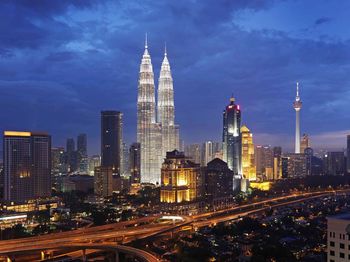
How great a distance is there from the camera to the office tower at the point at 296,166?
70.8 metres

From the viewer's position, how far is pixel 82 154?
80625mm

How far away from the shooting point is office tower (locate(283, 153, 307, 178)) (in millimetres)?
70812

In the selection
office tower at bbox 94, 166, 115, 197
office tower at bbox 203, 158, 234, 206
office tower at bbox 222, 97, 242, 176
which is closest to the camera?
office tower at bbox 203, 158, 234, 206

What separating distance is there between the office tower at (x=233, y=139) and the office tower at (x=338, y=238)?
146ft

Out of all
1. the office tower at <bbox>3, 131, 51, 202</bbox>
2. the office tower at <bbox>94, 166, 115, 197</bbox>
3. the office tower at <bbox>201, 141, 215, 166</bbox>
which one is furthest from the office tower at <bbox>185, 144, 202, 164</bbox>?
the office tower at <bbox>3, 131, 51, 202</bbox>

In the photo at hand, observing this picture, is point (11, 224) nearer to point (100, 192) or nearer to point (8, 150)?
point (8, 150)

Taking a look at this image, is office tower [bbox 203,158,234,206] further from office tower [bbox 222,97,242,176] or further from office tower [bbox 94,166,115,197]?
office tower [bbox 94,166,115,197]

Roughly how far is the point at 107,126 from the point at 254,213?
3220 cm

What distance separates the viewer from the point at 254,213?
35000 mm

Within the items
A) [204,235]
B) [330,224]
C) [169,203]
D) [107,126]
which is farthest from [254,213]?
[107,126]

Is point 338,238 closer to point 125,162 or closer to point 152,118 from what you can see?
point 152,118

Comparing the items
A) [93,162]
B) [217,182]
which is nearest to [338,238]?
[217,182]

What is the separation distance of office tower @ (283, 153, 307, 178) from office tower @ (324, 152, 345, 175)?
3893 millimetres

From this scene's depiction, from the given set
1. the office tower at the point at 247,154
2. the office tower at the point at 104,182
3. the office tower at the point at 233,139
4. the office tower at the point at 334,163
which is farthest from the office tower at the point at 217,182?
the office tower at the point at 334,163
